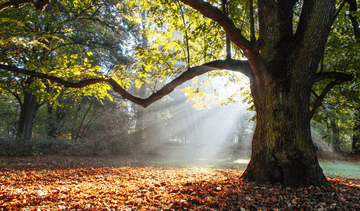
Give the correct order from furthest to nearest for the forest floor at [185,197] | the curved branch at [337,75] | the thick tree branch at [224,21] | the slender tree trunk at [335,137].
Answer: the slender tree trunk at [335,137] → the curved branch at [337,75] → the thick tree branch at [224,21] → the forest floor at [185,197]

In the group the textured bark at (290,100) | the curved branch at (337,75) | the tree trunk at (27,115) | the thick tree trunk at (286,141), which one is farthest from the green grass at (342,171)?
the tree trunk at (27,115)

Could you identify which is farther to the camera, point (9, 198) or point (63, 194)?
point (63, 194)

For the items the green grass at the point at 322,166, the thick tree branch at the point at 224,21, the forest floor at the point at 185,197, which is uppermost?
the thick tree branch at the point at 224,21

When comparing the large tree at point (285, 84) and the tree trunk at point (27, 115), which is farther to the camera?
the tree trunk at point (27, 115)

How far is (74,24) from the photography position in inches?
449

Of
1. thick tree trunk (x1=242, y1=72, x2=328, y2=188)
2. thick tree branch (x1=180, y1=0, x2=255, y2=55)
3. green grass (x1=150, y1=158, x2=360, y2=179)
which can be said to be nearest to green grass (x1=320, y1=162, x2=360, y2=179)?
green grass (x1=150, y1=158, x2=360, y2=179)

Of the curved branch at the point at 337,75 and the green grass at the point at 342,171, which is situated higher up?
the curved branch at the point at 337,75

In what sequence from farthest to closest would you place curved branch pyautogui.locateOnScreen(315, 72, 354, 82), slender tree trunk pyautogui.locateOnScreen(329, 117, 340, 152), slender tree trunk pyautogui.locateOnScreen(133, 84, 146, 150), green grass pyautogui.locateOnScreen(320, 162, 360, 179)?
slender tree trunk pyautogui.locateOnScreen(329, 117, 340, 152) < slender tree trunk pyautogui.locateOnScreen(133, 84, 146, 150) < green grass pyautogui.locateOnScreen(320, 162, 360, 179) < curved branch pyautogui.locateOnScreen(315, 72, 354, 82)

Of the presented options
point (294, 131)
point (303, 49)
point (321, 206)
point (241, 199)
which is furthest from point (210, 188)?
point (303, 49)

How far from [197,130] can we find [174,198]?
30.0 m

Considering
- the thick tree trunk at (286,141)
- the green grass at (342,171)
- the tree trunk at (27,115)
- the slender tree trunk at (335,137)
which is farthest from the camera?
the slender tree trunk at (335,137)

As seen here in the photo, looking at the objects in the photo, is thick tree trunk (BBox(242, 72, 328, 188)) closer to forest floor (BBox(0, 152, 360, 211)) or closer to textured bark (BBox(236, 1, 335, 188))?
textured bark (BBox(236, 1, 335, 188))

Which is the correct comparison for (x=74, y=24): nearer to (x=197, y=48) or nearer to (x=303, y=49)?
(x=197, y=48)

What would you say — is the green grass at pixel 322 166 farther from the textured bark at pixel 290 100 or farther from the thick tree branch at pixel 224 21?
the thick tree branch at pixel 224 21
